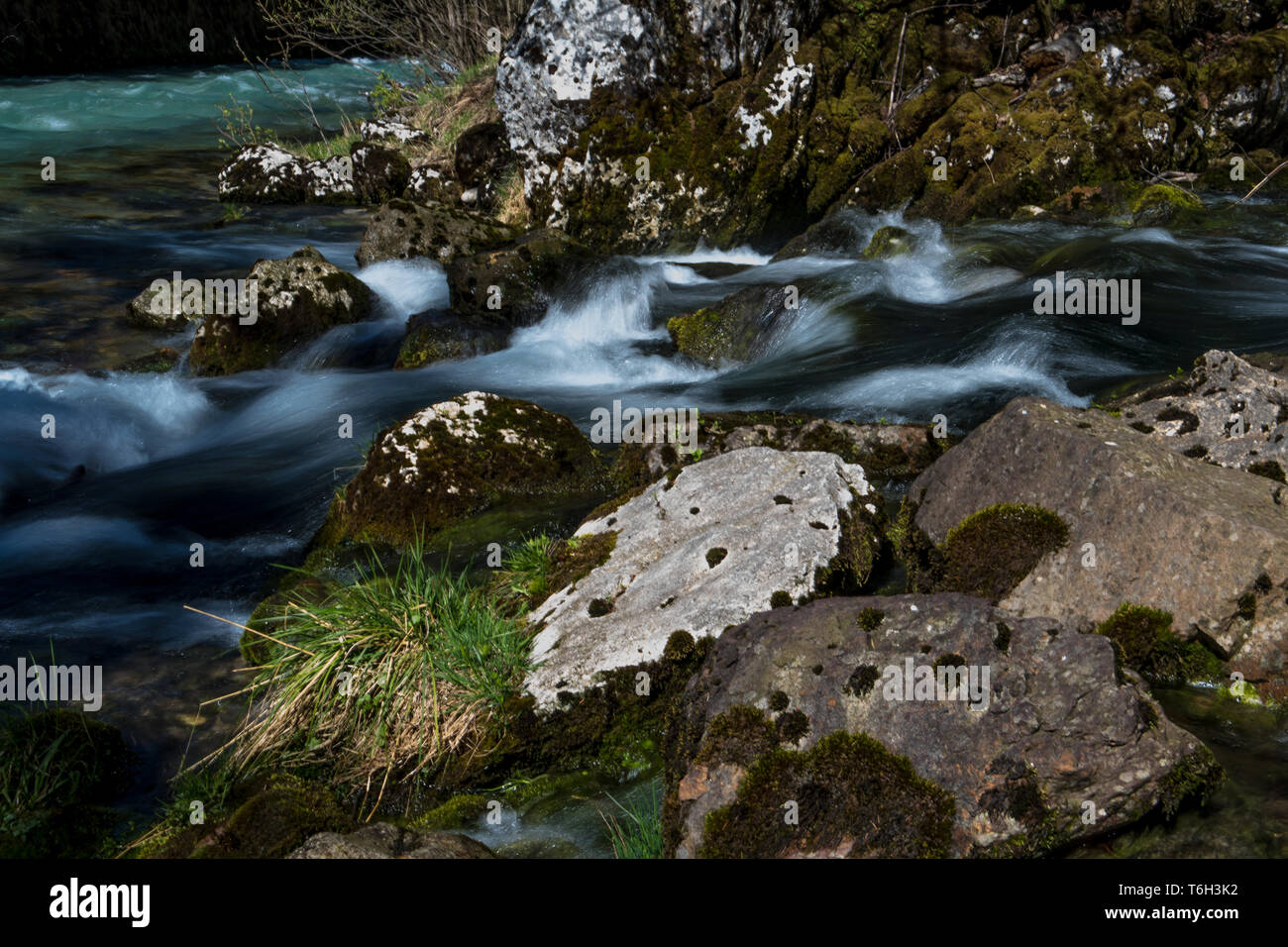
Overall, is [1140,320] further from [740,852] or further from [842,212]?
[740,852]

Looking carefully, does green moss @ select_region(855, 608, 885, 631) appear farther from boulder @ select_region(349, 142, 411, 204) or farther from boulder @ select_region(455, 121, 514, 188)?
boulder @ select_region(349, 142, 411, 204)

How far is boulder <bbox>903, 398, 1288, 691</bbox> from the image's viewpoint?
433 cm

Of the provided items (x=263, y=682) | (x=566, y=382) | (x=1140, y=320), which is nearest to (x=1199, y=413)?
(x=1140, y=320)

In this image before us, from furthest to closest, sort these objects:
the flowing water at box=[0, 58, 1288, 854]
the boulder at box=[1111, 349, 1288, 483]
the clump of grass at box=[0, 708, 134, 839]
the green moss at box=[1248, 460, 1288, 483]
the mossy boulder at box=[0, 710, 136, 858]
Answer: the flowing water at box=[0, 58, 1288, 854] → the boulder at box=[1111, 349, 1288, 483] → the green moss at box=[1248, 460, 1288, 483] → the clump of grass at box=[0, 708, 134, 839] → the mossy boulder at box=[0, 710, 136, 858]

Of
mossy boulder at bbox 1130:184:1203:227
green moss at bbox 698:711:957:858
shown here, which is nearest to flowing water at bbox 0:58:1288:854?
mossy boulder at bbox 1130:184:1203:227

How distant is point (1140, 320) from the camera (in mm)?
9906

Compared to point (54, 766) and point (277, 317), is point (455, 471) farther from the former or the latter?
point (277, 317)

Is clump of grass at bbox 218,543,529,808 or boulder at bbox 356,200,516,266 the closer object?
clump of grass at bbox 218,543,529,808

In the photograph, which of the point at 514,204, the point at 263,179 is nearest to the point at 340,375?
the point at 514,204

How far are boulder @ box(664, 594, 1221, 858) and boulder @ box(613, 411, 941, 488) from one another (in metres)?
3.10

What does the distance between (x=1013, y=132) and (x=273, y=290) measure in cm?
980

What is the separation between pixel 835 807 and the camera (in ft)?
11.5

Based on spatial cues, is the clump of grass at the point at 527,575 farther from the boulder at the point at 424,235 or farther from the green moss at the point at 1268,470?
the boulder at the point at 424,235

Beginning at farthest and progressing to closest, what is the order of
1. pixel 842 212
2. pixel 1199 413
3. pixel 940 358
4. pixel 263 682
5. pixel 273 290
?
pixel 842 212
pixel 273 290
pixel 940 358
pixel 1199 413
pixel 263 682
